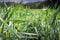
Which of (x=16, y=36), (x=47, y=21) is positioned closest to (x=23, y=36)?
(x=16, y=36)

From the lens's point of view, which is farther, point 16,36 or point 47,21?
point 47,21

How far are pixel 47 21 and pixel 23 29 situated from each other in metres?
0.11

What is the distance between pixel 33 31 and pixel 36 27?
0.02m

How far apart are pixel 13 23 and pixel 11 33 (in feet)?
0.27

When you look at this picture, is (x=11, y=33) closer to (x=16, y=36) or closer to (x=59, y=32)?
(x=16, y=36)

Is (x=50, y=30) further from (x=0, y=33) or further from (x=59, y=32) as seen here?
(x=0, y=33)

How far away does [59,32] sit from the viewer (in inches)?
26.5

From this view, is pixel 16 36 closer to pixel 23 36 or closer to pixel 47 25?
pixel 23 36

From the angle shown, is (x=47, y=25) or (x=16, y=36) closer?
(x=16, y=36)

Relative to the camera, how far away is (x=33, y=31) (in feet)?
2.29

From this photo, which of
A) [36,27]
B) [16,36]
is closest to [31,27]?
[36,27]

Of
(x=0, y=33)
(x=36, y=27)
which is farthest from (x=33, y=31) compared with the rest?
(x=0, y=33)

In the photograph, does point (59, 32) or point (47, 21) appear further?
point (47, 21)

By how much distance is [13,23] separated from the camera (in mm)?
718
